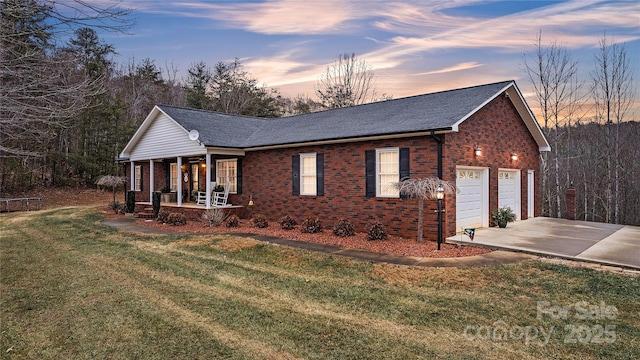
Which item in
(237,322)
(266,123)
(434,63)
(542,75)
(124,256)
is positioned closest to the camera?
(237,322)

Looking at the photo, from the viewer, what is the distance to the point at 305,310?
195 inches

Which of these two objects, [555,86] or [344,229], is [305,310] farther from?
[555,86]

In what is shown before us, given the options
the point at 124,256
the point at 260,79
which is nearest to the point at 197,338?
the point at 124,256

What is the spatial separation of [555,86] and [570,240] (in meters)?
14.2

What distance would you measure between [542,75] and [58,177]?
3288cm

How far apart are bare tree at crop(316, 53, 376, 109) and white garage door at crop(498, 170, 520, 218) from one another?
17.1 meters

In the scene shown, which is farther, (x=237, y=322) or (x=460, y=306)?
(x=460, y=306)

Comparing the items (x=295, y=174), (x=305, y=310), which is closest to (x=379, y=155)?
(x=295, y=174)

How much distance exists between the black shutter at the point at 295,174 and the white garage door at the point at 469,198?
17.8 feet

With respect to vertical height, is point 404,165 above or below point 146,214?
above

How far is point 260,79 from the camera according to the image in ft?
119

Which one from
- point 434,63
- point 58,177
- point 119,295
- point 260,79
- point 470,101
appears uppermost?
point 260,79

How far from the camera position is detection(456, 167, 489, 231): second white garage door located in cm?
1056

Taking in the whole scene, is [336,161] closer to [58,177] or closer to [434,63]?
[434,63]
